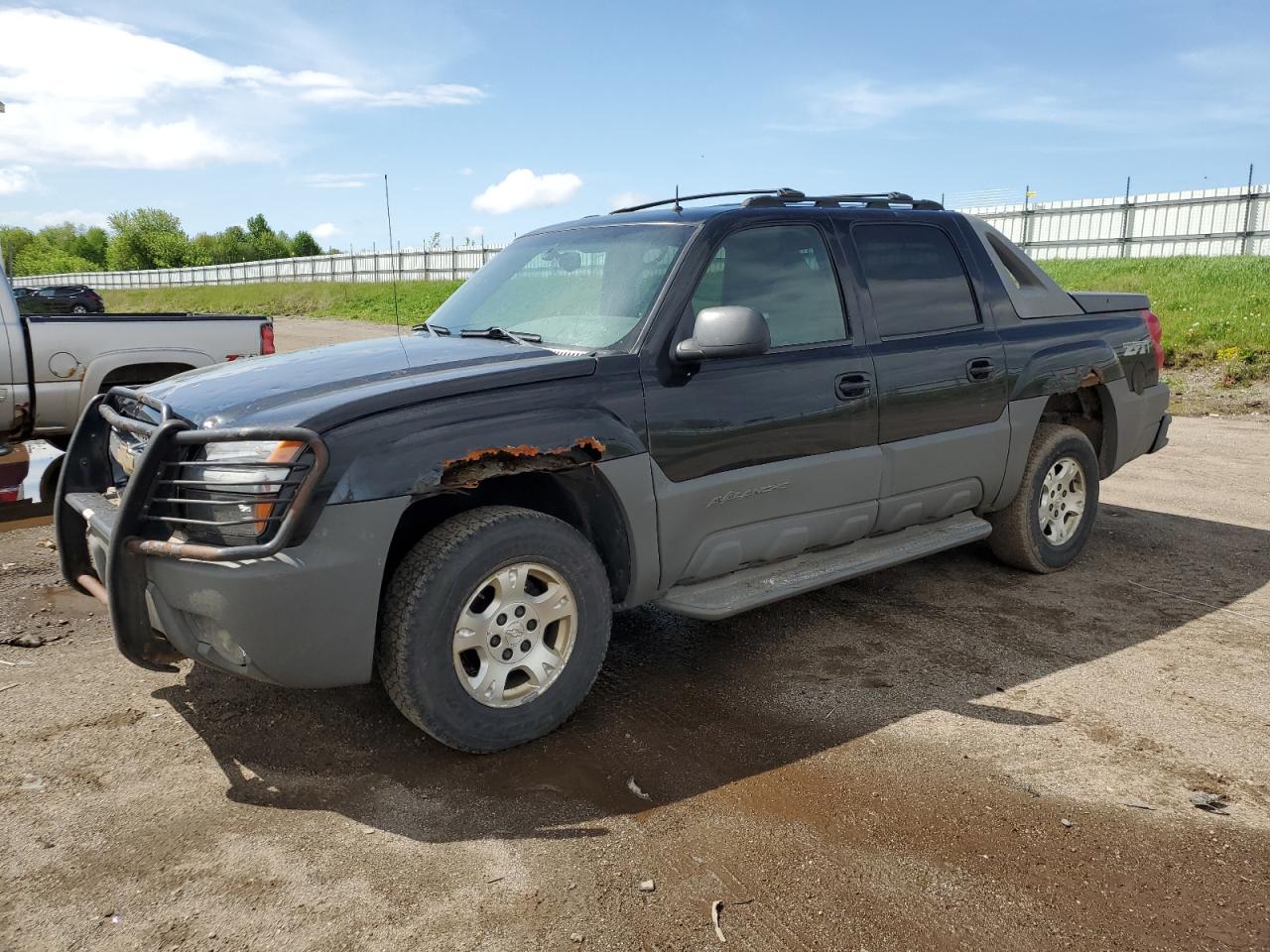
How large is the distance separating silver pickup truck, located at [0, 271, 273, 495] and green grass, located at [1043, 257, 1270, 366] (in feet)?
43.5

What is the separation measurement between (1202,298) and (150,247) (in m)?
104

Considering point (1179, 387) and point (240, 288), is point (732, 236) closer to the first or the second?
point (1179, 387)

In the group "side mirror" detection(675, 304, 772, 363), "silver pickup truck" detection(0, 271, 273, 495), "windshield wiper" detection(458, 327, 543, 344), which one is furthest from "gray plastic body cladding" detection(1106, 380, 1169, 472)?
"silver pickup truck" detection(0, 271, 273, 495)

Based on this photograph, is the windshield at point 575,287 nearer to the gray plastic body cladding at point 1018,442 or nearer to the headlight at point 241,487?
the headlight at point 241,487

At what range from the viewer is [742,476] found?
13.0 ft

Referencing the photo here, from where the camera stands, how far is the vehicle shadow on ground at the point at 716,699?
323cm

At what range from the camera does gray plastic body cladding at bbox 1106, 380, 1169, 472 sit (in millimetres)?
5828

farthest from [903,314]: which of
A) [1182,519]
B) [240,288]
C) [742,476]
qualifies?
[240,288]

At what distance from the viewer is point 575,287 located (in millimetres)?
4277

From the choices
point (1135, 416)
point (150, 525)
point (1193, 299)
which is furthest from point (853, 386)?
point (1193, 299)

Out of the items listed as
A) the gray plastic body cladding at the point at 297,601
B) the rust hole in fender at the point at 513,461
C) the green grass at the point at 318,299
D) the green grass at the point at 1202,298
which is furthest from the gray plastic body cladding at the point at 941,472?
the green grass at the point at 318,299

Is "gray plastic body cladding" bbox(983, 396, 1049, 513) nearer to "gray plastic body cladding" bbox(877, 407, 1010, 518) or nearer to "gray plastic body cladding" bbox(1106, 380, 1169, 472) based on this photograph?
"gray plastic body cladding" bbox(877, 407, 1010, 518)

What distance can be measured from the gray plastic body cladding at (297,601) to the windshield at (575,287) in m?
1.25

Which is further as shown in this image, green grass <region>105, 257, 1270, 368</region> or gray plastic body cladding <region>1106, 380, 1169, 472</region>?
green grass <region>105, 257, 1270, 368</region>
